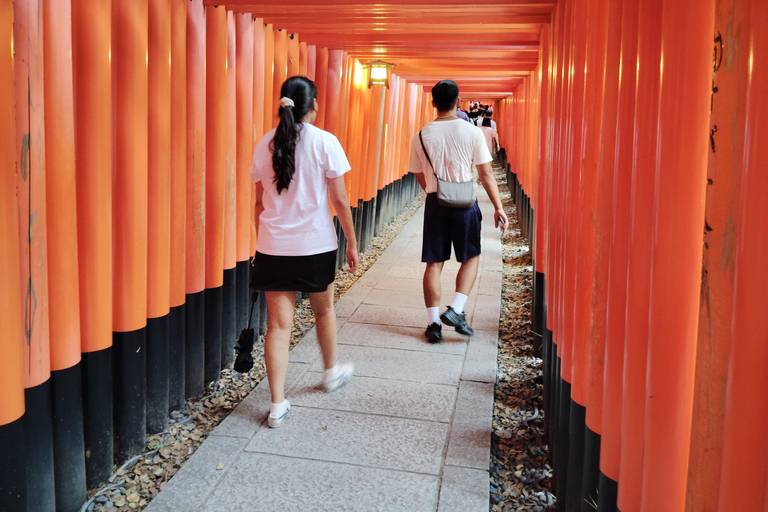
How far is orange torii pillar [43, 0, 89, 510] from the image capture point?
9.20ft

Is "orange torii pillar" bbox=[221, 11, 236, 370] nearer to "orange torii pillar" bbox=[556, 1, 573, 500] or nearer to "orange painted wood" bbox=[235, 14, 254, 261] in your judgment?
"orange painted wood" bbox=[235, 14, 254, 261]

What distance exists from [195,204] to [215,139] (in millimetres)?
542

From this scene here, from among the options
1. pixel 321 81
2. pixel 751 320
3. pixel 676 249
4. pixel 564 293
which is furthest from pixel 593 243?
pixel 321 81

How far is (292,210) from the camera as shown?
392cm

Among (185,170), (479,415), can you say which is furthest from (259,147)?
(479,415)

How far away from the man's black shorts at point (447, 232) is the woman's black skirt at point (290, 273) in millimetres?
1798

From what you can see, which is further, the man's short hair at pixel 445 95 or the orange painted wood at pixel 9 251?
the man's short hair at pixel 445 95

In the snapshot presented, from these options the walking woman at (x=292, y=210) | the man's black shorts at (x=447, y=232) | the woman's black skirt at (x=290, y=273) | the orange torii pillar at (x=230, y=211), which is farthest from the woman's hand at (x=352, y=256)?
the man's black shorts at (x=447, y=232)

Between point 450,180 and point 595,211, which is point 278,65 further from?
point 595,211

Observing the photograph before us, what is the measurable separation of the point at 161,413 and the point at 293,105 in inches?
74.4

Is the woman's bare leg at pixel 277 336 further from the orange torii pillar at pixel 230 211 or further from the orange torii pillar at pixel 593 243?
the orange torii pillar at pixel 593 243

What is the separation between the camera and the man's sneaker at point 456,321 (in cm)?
583

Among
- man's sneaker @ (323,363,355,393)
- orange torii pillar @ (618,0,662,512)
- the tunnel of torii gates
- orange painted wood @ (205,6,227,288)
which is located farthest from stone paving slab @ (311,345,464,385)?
orange torii pillar @ (618,0,662,512)

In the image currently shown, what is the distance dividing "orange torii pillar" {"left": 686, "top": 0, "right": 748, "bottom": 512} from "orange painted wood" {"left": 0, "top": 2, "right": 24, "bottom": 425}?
2.18 metres
